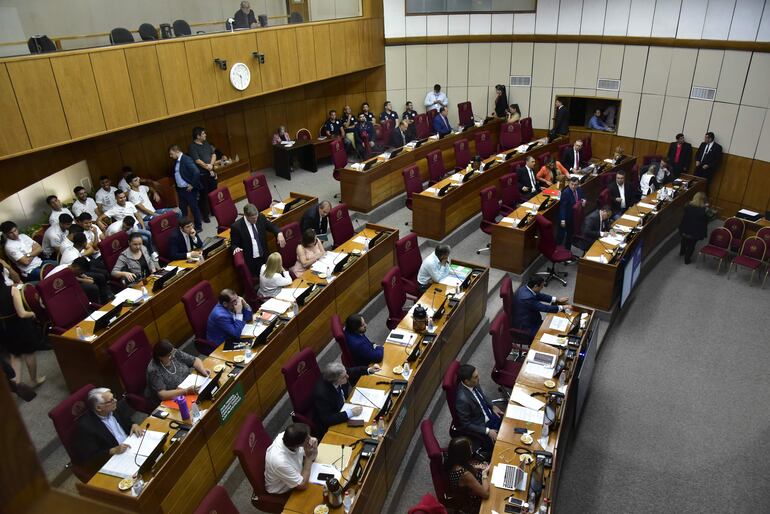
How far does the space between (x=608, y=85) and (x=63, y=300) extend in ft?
40.1

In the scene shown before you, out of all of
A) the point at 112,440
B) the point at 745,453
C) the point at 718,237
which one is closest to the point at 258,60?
the point at 112,440

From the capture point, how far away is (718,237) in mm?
9609

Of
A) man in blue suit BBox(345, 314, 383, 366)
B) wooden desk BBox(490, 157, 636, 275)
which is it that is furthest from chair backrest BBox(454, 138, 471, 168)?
man in blue suit BBox(345, 314, 383, 366)

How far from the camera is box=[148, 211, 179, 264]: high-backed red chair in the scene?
806 cm

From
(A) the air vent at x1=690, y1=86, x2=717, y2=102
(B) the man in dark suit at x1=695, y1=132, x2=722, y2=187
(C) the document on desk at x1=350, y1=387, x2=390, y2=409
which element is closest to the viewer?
(C) the document on desk at x1=350, y1=387, x2=390, y2=409

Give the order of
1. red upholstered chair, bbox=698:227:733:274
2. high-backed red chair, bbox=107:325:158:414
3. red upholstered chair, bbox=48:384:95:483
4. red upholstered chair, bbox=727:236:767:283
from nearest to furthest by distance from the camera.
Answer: red upholstered chair, bbox=48:384:95:483 → high-backed red chair, bbox=107:325:158:414 → red upholstered chair, bbox=727:236:767:283 → red upholstered chair, bbox=698:227:733:274

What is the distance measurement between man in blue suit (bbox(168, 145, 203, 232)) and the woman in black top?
8.32 meters

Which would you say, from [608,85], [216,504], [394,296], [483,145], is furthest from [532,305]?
[608,85]

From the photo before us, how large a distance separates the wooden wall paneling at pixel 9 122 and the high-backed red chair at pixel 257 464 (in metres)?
5.38

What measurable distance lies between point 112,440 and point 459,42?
12960 mm

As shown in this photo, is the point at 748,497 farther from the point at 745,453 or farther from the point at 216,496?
the point at 216,496

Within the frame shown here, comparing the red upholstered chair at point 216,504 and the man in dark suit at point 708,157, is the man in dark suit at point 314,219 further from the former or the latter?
the man in dark suit at point 708,157

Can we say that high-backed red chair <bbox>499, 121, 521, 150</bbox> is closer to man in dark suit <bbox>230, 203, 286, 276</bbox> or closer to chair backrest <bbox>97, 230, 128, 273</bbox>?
man in dark suit <bbox>230, 203, 286, 276</bbox>

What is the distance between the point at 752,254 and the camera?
926 cm
